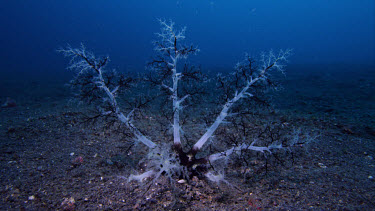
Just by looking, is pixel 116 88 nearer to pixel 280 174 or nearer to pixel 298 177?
pixel 280 174

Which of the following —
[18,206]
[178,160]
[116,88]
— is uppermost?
[116,88]

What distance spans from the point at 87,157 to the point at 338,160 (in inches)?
205

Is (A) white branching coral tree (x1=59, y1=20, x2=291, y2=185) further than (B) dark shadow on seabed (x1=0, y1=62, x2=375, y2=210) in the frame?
Yes

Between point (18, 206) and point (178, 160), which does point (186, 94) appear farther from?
point (18, 206)

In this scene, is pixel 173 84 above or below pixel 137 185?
above

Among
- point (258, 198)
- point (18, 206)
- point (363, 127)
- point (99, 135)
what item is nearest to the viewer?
point (18, 206)

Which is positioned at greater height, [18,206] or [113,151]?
[113,151]

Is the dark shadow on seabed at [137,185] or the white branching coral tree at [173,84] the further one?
the white branching coral tree at [173,84]

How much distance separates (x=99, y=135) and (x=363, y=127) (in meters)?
7.46

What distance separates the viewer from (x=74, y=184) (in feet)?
10.3

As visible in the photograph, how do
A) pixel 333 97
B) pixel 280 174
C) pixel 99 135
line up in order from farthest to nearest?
pixel 333 97 < pixel 99 135 < pixel 280 174

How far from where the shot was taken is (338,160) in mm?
3891

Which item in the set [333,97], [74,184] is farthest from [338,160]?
[333,97]

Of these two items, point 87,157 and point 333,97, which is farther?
point 333,97
